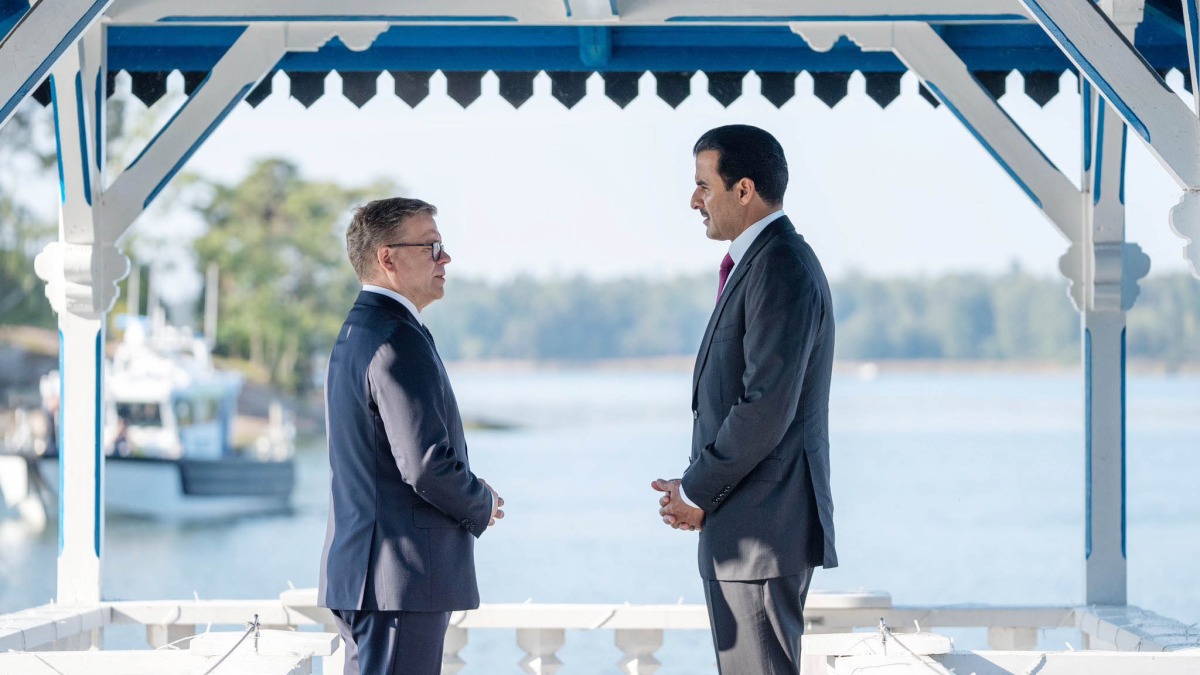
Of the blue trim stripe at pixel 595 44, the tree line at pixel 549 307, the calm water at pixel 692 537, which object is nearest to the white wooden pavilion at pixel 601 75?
the blue trim stripe at pixel 595 44

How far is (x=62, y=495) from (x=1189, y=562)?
36543 millimetres

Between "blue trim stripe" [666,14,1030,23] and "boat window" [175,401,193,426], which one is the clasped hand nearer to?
"blue trim stripe" [666,14,1030,23]

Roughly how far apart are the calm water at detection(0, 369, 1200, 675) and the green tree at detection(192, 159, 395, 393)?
4.39 metres

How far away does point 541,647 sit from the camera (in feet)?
12.9

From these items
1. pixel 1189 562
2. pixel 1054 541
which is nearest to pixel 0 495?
pixel 1054 541

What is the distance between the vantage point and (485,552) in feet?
122

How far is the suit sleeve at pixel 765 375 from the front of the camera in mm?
2480

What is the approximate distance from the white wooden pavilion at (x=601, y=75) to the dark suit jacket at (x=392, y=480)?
1.41 metres

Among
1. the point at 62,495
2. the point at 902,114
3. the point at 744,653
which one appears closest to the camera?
the point at 744,653

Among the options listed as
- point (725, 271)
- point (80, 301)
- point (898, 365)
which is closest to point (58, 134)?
point (80, 301)

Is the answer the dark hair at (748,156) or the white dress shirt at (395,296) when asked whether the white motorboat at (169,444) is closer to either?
the white dress shirt at (395,296)

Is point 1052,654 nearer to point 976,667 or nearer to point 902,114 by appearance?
point 976,667

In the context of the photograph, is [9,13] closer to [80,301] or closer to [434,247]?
[80,301]

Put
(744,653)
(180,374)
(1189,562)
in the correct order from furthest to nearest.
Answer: (1189,562) < (180,374) < (744,653)
